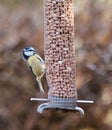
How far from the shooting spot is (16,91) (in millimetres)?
5762

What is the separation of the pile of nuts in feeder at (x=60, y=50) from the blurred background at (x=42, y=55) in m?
1.51

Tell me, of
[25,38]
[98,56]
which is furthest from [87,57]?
[25,38]

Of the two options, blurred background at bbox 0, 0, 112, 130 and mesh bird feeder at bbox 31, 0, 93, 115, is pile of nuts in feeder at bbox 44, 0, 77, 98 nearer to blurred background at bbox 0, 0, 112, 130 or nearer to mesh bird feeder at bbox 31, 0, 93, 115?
mesh bird feeder at bbox 31, 0, 93, 115

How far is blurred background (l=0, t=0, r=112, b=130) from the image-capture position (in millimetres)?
5629

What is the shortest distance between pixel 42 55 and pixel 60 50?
154 centimetres

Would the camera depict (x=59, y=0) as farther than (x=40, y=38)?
No

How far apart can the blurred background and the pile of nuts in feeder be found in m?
1.51

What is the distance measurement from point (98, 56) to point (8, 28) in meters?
0.76

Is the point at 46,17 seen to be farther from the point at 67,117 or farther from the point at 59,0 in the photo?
the point at 67,117

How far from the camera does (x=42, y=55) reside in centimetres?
556

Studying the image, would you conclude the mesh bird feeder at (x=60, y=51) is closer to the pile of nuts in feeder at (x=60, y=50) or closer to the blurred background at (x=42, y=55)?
the pile of nuts in feeder at (x=60, y=50)

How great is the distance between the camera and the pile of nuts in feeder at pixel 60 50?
403 centimetres

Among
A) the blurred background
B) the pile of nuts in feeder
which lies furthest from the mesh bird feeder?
the blurred background

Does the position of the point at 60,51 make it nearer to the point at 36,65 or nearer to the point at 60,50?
the point at 60,50
